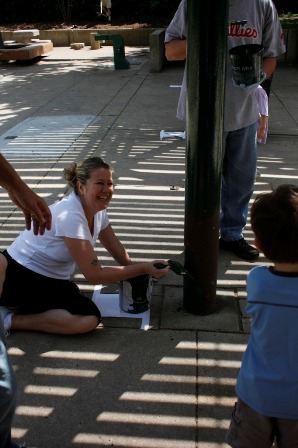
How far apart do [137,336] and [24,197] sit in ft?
3.63

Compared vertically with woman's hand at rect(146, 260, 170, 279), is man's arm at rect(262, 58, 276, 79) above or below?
above

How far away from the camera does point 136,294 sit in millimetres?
2848

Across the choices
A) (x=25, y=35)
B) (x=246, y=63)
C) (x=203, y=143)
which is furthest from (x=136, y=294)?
(x=25, y=35)

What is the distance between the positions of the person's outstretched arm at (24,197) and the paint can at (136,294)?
2.82ft

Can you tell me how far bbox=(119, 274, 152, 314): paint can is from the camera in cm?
280

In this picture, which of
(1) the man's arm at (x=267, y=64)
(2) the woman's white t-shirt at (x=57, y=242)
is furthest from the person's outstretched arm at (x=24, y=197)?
(1) the man's arm at (x=267, y=64)

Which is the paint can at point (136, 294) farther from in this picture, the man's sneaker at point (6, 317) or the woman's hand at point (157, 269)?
the man's sneaker at point (6, 317)

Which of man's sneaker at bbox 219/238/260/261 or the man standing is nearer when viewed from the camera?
the man standing

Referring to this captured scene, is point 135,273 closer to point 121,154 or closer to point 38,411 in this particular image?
point 38,411

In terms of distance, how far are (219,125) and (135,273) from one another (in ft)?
2.99

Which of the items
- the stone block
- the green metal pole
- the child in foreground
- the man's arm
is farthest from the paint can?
the stone block

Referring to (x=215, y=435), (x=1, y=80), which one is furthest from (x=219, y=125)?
(x=1, y=80)

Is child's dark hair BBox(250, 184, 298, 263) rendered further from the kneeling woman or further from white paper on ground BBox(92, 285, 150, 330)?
white paper on ground BBox(92, 285, 150, 330)

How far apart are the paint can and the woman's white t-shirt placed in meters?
0.31
